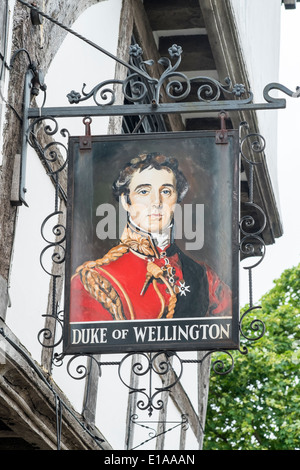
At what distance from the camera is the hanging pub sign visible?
4750mm

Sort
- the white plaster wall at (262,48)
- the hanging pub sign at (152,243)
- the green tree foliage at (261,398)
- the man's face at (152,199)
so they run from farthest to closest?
1. the green tree foliage at (261,398)
2. the white plaster wall at (262,48)
3. the man's face at (152,199)
4. the hanging pub sign at (152,243)

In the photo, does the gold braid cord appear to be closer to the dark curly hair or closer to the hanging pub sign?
the hanging pub sign

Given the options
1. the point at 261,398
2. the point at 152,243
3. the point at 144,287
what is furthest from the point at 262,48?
the point at 261,398

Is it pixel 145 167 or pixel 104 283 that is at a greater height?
pixel 145 167

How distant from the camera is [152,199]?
16.5 ft

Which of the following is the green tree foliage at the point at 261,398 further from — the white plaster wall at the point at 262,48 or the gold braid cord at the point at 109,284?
the gold braid cord at the point at 109,284

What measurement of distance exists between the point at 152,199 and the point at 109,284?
1.56 ft

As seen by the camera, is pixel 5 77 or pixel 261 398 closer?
pixel 5 77

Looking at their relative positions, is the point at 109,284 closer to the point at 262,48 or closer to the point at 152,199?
the point at 152,199

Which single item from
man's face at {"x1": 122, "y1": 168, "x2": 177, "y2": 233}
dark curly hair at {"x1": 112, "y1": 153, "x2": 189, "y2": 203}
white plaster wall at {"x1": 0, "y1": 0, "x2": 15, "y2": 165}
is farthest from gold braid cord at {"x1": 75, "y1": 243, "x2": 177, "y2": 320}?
white plaster wall at {"x1": 0, "y1": 0, "x2": 15, "y2": 165}

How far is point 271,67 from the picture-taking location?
1056 cm

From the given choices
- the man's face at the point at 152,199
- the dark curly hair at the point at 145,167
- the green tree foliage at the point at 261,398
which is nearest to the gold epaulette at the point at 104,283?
the man's face at the point at 152,199

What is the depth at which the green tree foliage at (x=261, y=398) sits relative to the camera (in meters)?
18.7
